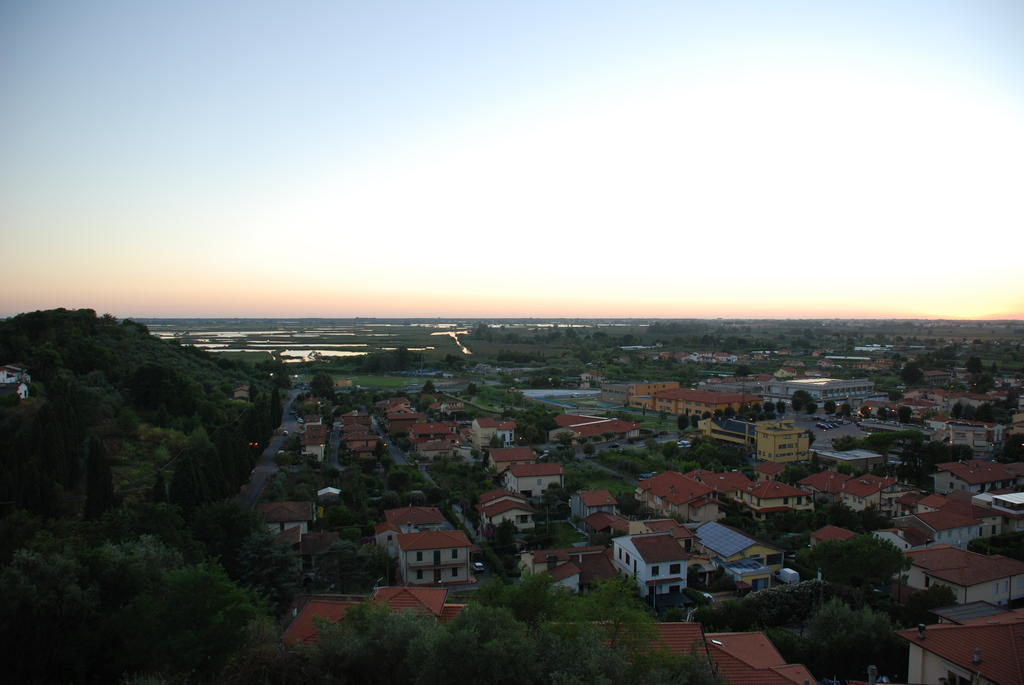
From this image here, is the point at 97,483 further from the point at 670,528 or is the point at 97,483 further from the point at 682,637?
the point at 670,528

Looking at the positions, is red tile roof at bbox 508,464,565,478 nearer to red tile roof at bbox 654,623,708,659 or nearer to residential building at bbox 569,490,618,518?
residential building at bbox 569,490,618,518

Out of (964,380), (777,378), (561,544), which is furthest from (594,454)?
(964,380)

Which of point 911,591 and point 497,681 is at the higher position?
point 497,681

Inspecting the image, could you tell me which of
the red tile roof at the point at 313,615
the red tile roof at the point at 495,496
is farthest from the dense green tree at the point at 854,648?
the red tile roof at the point at 495,496

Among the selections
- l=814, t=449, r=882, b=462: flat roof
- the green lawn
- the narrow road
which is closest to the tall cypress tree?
the narrow road

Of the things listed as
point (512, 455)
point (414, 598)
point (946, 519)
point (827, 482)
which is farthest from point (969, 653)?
point (512, 455)

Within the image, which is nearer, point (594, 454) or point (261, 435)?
point (261, 435)

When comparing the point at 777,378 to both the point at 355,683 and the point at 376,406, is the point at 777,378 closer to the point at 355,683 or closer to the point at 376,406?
the point at 376,406
